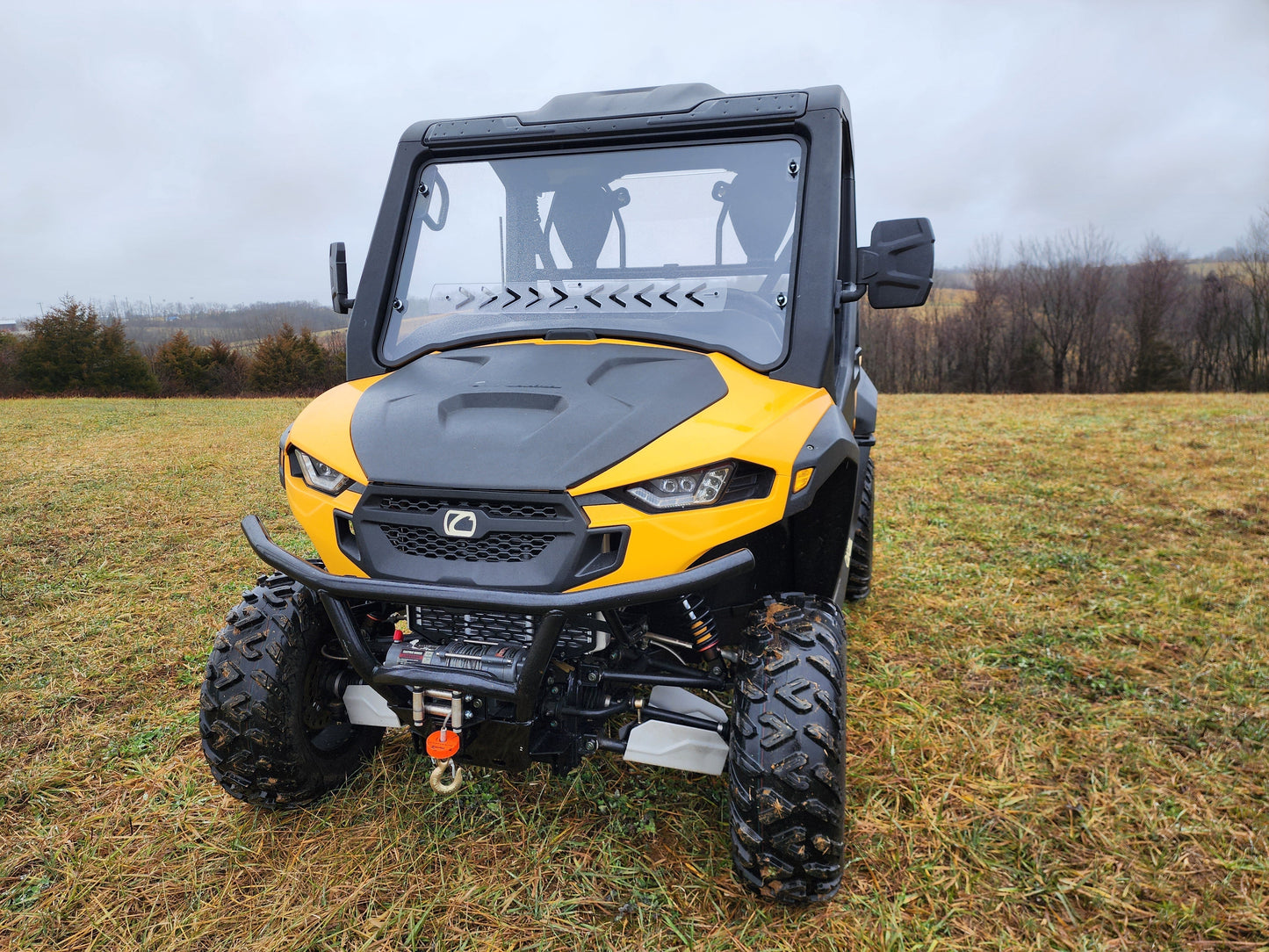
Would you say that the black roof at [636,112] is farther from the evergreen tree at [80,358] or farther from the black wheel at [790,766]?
the evergreen tree at [80,358]

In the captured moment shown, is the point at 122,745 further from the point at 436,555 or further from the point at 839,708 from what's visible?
the point at 839,708

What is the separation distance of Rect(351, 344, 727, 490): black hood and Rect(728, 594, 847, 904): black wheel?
0.67 metres

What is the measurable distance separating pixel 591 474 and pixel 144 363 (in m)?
28.4

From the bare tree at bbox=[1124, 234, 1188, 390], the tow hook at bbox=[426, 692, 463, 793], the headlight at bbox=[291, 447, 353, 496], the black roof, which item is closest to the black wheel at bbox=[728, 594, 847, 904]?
the tow hook at bbox=[426, 692, 463, 793]

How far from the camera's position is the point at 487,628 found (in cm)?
204

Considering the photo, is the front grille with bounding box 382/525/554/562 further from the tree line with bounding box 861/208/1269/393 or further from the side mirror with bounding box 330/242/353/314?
the tree line with bounding box 861/208/1269/393

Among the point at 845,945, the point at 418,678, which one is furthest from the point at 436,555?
the point at 845,945

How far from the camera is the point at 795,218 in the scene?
8.16 feet

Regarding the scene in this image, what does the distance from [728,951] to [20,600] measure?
456 cm

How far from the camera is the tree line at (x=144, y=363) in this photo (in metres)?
23.7

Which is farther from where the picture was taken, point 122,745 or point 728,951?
→ point 122,745

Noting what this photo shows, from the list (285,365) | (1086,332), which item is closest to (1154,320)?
(1086,332)

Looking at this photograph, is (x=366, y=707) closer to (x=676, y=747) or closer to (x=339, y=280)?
(x=676, y=747)

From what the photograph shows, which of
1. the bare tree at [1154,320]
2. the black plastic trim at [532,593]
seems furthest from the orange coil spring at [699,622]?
the bare tree at [1154,320]
